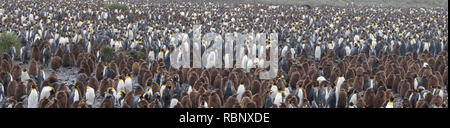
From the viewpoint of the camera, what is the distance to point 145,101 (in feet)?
21.5

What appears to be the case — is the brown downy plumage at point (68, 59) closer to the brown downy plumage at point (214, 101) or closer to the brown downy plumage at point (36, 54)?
the brown downy plumage at point (36, 54)

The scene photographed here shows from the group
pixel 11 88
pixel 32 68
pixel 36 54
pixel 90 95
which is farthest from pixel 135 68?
pixel 36 54

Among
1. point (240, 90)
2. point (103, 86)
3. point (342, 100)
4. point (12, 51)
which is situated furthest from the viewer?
point (12, 51)

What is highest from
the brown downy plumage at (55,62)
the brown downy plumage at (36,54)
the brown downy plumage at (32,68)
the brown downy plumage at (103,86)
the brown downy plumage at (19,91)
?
the brown downy plumage at (36,54)

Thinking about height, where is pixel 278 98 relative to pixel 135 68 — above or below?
below

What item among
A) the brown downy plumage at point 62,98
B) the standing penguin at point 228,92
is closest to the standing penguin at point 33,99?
the brown downy plumage at point 62,98

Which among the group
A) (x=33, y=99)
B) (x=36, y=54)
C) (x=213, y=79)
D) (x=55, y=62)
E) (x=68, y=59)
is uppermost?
(x=36, y=54)

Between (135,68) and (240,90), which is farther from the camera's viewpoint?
(135,68)

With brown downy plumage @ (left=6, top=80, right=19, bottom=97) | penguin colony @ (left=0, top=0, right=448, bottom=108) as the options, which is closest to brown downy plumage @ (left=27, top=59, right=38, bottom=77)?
penguin colony @ (left=0, top=0, right=448, bottom=108)

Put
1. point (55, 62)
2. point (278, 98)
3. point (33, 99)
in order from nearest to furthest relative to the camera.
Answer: point (33, 99) → point (278, 98) → point (55, 62)

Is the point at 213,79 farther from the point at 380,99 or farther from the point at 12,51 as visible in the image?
the point at 12,51

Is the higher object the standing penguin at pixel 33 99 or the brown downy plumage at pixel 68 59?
the brown downy plumage at pixel 68 59
